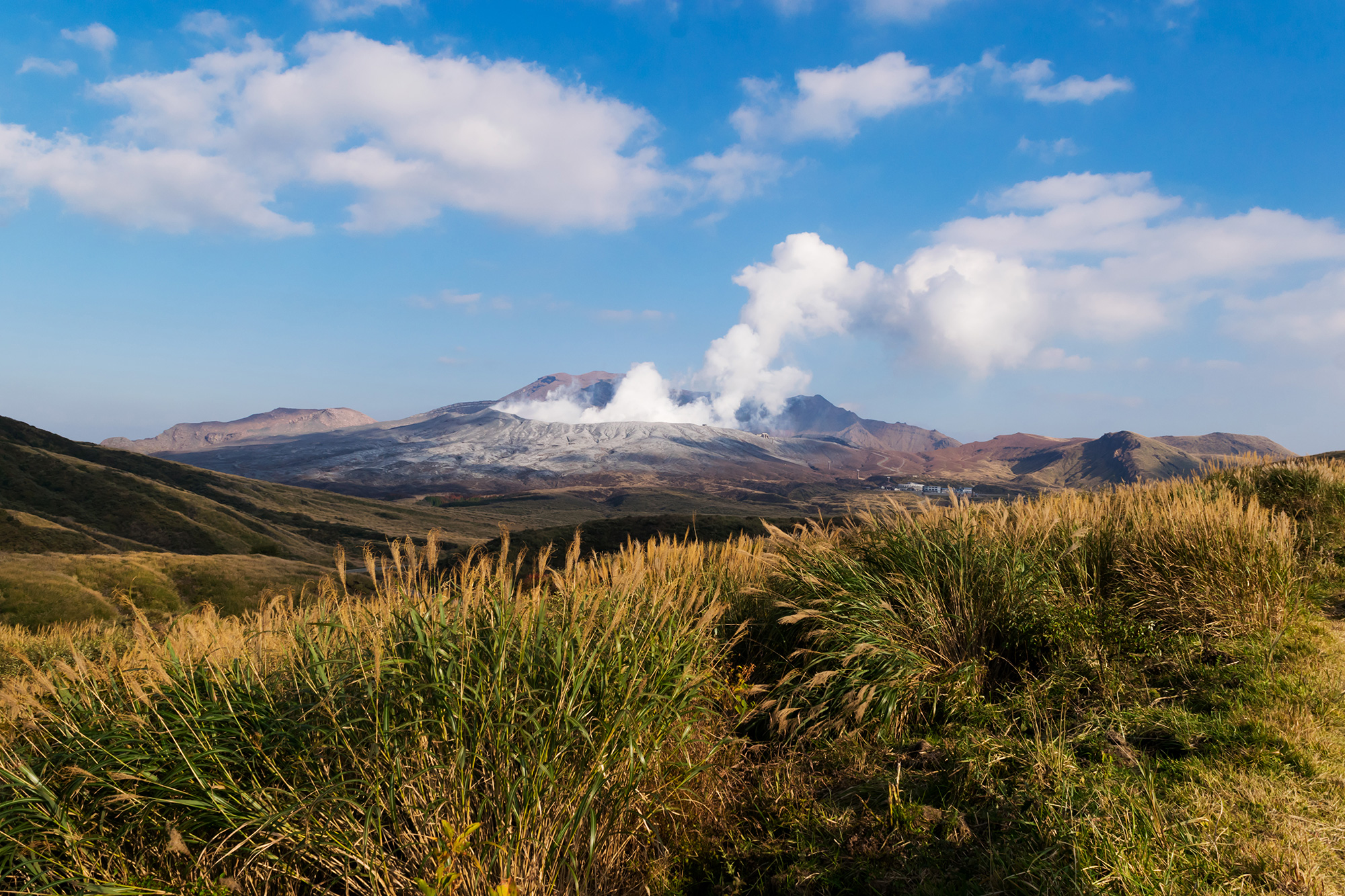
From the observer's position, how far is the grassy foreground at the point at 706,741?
7.62 ft

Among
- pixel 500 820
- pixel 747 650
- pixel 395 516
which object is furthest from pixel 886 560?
pixel 395 516

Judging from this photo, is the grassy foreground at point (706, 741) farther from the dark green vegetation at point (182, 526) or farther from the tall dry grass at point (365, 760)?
the dark green vegetation at point (182, 526)

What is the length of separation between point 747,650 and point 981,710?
63.0 inches

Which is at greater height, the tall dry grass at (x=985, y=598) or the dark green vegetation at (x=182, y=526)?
the tall dry grass at (x=985, y=598)

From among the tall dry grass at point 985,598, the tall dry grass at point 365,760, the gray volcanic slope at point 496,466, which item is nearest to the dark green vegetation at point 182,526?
the tall dry grass at point 365,760

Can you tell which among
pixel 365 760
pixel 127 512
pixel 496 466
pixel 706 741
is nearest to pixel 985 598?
pixel 706 741

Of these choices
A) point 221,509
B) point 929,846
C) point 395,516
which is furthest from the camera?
point 395,516

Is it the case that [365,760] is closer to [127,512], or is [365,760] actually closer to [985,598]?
[985,598]

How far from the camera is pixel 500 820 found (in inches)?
95.0

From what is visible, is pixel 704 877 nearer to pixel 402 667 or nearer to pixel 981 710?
pixel 402 667

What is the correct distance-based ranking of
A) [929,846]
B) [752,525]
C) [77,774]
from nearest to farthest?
[77,774], [929,846], [752,525]

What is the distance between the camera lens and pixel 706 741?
11.9 ft

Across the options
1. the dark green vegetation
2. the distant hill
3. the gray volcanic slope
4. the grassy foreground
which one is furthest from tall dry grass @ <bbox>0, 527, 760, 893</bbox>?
the gray volcanic slope

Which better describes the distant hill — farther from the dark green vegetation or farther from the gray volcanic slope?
the gray volcanic slope
